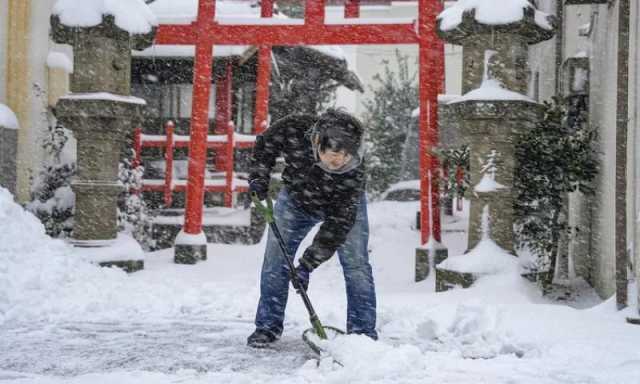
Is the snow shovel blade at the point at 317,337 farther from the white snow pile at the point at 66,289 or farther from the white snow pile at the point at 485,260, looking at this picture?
the white snow pile at the point at 485,260

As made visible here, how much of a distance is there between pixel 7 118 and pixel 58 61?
203cm

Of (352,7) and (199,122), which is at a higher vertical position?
(352,7)

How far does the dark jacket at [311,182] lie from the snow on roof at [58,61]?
6.95 m

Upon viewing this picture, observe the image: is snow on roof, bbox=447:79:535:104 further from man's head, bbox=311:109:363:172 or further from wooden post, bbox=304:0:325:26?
wooden post, bbox=304:0:325:26

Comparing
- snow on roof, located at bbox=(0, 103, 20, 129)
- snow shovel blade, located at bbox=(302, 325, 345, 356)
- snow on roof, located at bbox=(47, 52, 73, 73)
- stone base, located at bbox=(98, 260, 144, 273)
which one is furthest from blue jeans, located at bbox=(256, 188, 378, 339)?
snow on roof, located at bbox=(47, 52, 73, 73)

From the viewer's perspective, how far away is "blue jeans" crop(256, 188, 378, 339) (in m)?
3.96

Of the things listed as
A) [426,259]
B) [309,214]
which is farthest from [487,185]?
[309,214]

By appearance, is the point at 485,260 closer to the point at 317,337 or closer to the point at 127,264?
the point at 317,337

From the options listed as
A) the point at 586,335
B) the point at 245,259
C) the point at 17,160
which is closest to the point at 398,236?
the point at 245,259

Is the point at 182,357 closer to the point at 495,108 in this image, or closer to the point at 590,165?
the point at 495,108

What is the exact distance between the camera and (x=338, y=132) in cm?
351

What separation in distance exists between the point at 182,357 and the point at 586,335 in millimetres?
2289

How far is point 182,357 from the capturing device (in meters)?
3.72

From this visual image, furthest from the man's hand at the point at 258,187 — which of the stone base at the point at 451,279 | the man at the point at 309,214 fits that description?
the stone base at the point at 451,279
